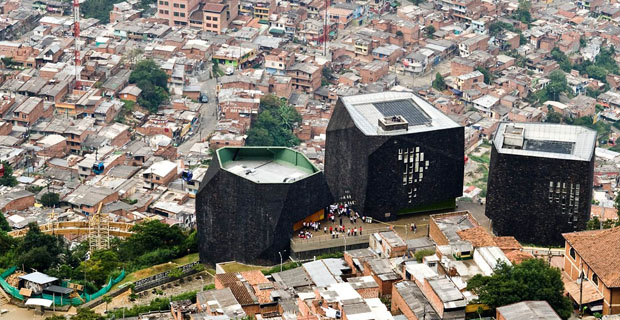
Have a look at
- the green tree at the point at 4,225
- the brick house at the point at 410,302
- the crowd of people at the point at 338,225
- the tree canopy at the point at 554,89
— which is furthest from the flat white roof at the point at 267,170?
the tree canopy at the point at 554,89

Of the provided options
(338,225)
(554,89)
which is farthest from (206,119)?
(338,225)

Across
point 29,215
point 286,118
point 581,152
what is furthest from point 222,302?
point 286,118

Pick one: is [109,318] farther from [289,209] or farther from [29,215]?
[29,215]

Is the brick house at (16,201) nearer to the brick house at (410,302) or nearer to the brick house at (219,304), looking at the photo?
the brick house at (219,304)

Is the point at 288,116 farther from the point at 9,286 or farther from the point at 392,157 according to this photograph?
the point at 9,286

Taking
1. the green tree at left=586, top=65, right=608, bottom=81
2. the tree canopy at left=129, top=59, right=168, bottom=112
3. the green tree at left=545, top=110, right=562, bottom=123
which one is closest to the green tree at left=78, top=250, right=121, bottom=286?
the tree canopy at left=129, top=59, right=168, bottom=112

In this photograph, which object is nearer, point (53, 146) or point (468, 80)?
point (53, 146)
